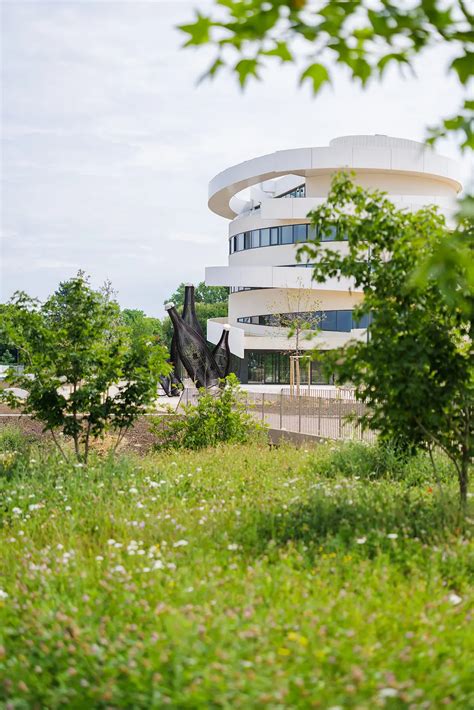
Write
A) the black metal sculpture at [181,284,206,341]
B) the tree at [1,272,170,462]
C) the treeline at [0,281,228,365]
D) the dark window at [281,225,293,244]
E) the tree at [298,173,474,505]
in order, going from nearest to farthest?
the tree at [298,173,474,505] < the tree at [1,272,170,462] < the black metal sculpture at [181,284,206,341] < the treeline at [0,281,228,365] < the dark window at [281,225,293,244]

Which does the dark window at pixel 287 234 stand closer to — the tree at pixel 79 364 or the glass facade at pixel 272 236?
the glass facade at pixel 272 236

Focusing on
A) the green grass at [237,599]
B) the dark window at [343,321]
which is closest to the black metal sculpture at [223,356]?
the dark window at [343,321]

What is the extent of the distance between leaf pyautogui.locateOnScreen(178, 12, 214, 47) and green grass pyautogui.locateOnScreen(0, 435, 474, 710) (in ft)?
9.30

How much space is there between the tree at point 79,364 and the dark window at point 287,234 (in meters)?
42.2

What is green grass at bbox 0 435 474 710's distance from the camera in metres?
3.85

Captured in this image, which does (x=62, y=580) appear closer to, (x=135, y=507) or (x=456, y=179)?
(x=135, y=507)

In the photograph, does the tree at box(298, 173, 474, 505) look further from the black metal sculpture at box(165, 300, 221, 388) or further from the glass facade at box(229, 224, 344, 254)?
the glass facade at box(229, 224, 344, 254)

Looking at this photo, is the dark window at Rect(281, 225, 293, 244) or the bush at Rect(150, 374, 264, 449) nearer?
the bush at Rect(150, 374, 264, 449)

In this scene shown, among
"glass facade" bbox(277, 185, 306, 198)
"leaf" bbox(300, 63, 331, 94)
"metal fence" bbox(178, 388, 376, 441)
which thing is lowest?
"metal fence" bbox(178, 388, 376, 441)

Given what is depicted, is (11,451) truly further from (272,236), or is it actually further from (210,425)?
(272,236)

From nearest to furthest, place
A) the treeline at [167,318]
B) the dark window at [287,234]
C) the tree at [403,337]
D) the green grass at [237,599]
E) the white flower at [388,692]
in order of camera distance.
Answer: the white flower at [388,692] < the green grass at [237,599] < the tree at [403,337] < the treeline at [167,318] < the dark window at [287,234]

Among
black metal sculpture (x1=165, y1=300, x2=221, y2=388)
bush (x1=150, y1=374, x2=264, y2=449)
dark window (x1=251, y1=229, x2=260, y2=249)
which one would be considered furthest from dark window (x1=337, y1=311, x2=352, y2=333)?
bush (x1=150, y1=374, x2=264, y2=449)

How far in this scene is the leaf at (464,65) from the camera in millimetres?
3236

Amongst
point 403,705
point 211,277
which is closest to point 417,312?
point 403,705
